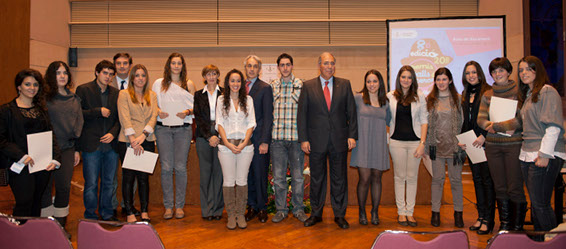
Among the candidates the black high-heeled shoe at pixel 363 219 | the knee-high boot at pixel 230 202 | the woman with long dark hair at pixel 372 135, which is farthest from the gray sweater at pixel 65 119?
the black high-heeled shoe at pixel 363 219

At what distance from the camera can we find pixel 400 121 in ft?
11.4

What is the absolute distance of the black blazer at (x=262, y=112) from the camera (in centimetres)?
351

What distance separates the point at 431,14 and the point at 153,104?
18.3ft

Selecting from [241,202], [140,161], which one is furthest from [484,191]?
[140,161]

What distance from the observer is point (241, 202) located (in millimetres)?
3441

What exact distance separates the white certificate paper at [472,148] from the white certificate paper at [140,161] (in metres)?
2.79

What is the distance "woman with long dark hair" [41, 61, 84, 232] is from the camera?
122 inches

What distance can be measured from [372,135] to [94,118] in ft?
8.26

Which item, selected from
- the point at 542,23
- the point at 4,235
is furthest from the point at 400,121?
the point at 542,23

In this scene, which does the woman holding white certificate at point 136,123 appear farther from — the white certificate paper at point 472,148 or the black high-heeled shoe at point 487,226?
the black high-heeled shoe at point 487,226

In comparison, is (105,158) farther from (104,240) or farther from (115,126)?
(104,240)

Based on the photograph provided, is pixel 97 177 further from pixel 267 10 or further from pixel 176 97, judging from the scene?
pixel 267 10

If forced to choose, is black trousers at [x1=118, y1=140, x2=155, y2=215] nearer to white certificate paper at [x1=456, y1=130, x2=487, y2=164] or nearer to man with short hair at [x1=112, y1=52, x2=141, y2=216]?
man with short hair at [x1=112, y1=52, x2=141, y2=216]

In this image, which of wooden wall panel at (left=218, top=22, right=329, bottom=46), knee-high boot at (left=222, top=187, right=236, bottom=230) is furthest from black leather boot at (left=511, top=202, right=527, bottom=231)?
wooden wall panel at (left=218, top=22, right=329, bottom=46)
